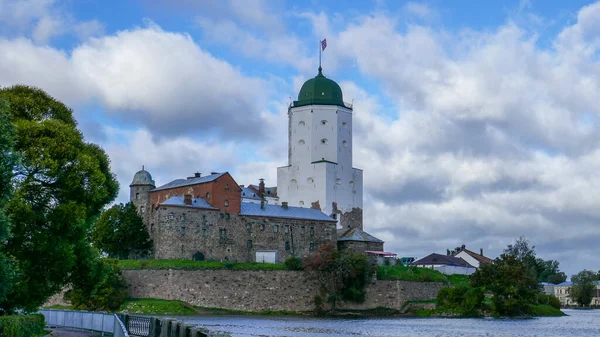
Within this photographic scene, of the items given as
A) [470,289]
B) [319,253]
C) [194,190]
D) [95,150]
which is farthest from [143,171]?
[95,150]

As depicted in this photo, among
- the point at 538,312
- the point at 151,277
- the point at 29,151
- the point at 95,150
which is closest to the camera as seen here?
the point at 29,151

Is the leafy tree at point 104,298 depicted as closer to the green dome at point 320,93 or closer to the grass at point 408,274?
the grass at point 408,274

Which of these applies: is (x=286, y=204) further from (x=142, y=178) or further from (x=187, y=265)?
(x=187, y=265)

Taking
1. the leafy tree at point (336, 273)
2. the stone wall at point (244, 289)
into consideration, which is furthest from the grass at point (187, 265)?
the leafy tree at point (336, 273)

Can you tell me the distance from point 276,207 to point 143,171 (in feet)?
43.3

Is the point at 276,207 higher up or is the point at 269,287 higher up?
the point at 276,207

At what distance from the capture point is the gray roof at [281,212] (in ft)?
246

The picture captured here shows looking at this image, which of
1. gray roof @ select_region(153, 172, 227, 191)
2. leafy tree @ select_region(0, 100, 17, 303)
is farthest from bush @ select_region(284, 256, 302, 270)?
leafy tree @ select_region(0, 100, 17, 303)

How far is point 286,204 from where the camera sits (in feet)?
260

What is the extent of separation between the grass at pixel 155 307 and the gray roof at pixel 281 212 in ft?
40.1

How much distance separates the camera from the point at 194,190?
72.5m

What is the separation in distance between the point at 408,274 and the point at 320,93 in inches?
1016

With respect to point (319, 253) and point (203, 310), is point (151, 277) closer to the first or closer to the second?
point (203, 310)

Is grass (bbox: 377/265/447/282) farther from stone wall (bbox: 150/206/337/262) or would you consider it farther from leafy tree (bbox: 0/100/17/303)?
leafy tree (bbox: 0/100/17/303)
